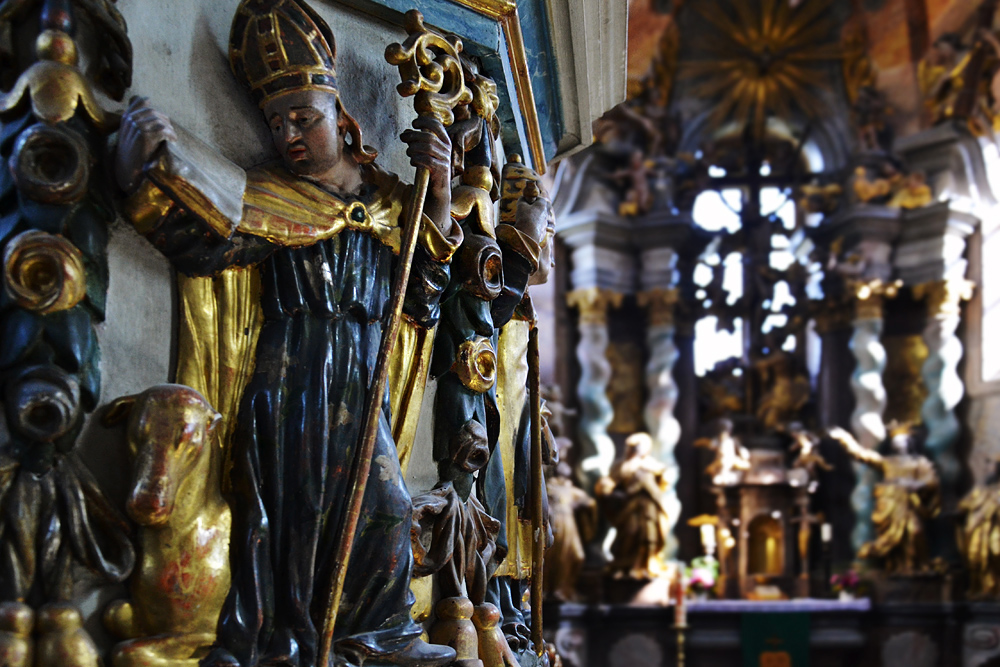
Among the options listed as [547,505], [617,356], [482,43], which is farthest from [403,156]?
[617,356]

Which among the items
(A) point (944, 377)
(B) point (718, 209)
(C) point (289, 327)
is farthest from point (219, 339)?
(B) point (718, 209)

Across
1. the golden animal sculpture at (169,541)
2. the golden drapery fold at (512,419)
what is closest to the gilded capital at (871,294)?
the golden drapery fold at (512,419)

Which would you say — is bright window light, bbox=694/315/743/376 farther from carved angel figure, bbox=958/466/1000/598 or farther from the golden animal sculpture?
the golden animal sculpture

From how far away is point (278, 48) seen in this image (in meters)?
2.00

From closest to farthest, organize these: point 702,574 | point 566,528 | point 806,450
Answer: point 566,528
point 702,574
point 806,450

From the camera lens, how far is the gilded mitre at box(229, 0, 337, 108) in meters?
2.00

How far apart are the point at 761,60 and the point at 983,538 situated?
6420 millimetres

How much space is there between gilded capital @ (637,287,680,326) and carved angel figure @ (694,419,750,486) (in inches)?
54.0

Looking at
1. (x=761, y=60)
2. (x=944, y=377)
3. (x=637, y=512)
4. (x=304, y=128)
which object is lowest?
(x=637, y=512)

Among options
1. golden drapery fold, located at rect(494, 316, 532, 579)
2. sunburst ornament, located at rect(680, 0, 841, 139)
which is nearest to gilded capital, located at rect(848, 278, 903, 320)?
sunburst ornament, located at rect(680, 0, 841, 139)

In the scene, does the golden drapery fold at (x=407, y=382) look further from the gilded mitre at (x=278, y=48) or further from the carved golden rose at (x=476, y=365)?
the gilded mitre at (x=278, y=48)

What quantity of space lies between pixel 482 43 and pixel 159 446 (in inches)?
49.6

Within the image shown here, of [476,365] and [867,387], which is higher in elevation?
[867,387]

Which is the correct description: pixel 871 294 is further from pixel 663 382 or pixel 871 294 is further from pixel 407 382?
pixel 407 382
